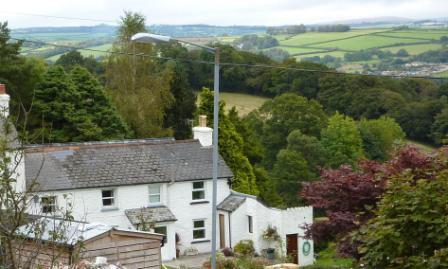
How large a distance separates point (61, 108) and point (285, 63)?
176 ft

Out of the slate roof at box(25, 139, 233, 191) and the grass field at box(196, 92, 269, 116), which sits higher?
the slate roof at box(25, 139, 233, 191)

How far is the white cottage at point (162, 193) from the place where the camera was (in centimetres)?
3878

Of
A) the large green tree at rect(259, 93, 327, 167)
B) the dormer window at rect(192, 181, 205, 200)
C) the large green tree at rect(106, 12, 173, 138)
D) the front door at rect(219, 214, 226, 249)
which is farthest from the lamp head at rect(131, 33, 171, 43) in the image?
the large green tree at rect(259, 93, 327, 167)

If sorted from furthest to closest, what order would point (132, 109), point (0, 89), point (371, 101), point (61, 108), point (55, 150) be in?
point (371, 101) → point (132, 109) → point (61, 108) → point (55, 150) → point (0, 89)

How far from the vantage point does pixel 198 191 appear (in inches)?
1636

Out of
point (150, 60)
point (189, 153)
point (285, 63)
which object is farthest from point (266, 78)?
point (189, 153)

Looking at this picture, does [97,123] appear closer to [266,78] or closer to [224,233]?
[224,233]

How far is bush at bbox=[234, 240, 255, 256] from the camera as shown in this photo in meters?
38.8

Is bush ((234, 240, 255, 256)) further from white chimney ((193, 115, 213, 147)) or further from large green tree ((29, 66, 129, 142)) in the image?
large green tree ((29, 66, 129, 142))

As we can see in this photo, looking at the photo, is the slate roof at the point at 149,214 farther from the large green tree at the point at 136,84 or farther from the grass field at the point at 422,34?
the grass field at the point at 422,34

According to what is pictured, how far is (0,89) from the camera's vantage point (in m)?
37.4

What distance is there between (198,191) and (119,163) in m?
4.18

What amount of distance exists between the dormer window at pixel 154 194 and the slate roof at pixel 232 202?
3.07 metres

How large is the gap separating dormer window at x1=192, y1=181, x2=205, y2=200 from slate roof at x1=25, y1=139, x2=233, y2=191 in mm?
483
